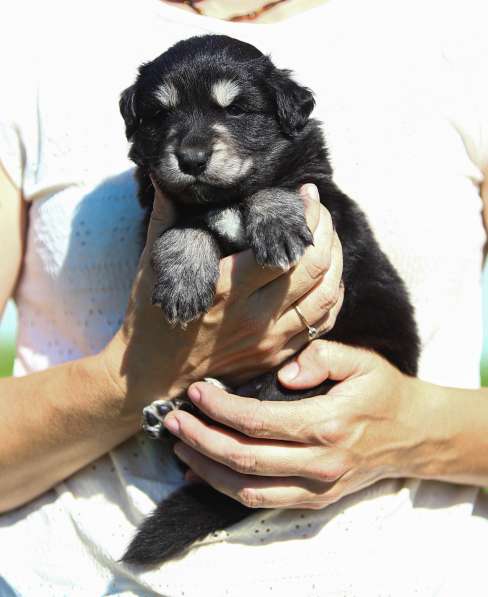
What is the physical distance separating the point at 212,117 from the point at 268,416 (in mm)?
947

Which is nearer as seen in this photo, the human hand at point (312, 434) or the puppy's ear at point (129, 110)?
the human hand at point (312, 434)

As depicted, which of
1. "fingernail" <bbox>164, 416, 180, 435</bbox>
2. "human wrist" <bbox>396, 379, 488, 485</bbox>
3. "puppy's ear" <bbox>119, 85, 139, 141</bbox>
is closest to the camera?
"fingernail" <bbox>164, 416, 180, 435</bbox>

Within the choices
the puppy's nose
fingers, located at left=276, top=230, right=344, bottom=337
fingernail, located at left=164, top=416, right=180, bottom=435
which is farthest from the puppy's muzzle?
fingernail, located at left=164, top=416, right=180, bottom=435

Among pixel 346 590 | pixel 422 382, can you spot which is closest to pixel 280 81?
pixel 422 382

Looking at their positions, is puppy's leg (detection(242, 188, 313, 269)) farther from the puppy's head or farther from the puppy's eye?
the puppy's eye

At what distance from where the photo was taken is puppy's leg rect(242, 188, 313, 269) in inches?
85.5

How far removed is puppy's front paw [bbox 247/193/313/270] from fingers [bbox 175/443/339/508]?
0.63 m

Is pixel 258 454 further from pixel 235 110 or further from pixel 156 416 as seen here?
pixel 235 110

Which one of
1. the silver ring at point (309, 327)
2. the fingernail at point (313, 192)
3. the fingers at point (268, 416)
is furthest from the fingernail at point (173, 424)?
the fingernail at point (313, 192)

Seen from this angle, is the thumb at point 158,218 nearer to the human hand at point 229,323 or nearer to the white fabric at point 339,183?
the human hand at point 229,323

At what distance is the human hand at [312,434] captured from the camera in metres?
2.20

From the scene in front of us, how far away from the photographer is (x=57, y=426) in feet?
7.83

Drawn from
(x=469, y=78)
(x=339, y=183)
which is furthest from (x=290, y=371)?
(x=469, y=78)

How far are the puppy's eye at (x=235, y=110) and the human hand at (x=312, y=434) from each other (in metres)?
0.78
